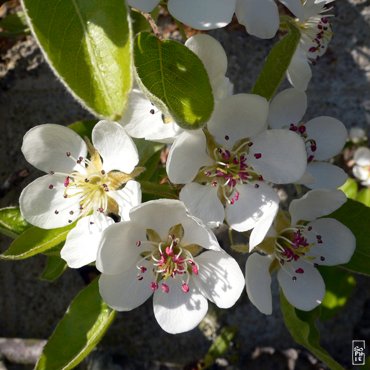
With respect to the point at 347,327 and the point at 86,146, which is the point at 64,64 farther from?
the point at 347,327

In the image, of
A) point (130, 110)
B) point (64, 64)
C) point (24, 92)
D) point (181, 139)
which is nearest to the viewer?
point (64, 64)

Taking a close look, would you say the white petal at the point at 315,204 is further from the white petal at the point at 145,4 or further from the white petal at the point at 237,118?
the white petal at the point at 145,4

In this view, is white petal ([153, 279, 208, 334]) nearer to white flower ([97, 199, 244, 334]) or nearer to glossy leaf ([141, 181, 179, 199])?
white flower ([97, 199, 244, 334])

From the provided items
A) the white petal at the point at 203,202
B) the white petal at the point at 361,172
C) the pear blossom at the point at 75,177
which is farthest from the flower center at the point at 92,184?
the white petal at the point at 361,172

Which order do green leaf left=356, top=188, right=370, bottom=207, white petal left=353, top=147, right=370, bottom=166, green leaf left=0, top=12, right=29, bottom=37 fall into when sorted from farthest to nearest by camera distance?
white petal left=353, top=147, right=370, bottom=166
green leaf left=356, top=188, right=370, bottom=207
green leaf left=0, top=12, right=29, bottom=37

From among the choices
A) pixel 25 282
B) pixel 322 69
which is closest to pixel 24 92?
pixel 25 282

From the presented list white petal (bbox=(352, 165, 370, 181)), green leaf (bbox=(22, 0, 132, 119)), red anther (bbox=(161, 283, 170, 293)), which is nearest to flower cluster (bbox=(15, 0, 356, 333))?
red anther (bbox=(161, 283, 170, 293))
